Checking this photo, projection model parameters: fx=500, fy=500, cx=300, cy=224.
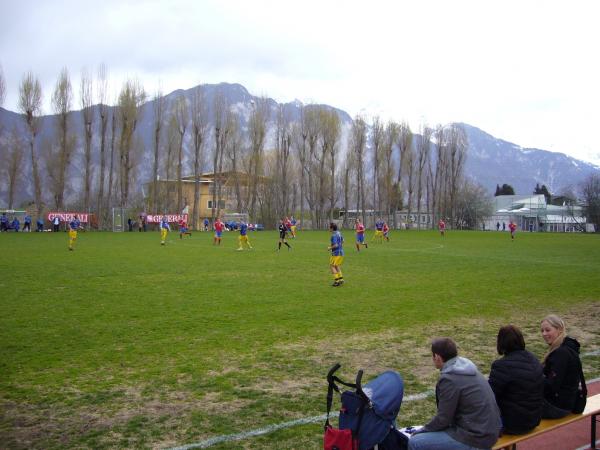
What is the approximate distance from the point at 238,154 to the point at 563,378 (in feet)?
244

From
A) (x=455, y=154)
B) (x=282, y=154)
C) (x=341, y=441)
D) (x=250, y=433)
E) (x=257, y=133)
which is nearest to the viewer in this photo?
(x=341, y=441)

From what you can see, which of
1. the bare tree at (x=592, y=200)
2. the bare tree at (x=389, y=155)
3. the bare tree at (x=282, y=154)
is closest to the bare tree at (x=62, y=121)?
the bare tree at (x=282, y=154)

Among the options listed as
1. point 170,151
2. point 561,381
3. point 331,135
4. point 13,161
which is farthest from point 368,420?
point 13,161

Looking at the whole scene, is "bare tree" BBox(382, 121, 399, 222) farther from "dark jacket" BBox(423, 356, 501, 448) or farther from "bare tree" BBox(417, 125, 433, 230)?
"dark jacket" BBox(423, 356, 501, 448)

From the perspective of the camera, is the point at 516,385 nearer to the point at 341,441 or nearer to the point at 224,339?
the point at 341,441

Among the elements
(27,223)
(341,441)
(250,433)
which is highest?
(27,223)

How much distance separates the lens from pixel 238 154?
77.1m

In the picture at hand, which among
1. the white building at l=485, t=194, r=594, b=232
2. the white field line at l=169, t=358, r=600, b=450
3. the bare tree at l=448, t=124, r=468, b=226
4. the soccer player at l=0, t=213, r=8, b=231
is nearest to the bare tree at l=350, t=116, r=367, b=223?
the bare tree at l=448, t=124, r=468, b=226

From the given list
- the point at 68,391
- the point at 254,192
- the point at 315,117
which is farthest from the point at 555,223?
the point at 68,391

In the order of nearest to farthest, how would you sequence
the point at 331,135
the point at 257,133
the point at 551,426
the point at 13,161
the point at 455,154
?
the point at 551,426 < the point at 257,133 < the point at 331,135 < the point at 13,161 < the point at 455,154

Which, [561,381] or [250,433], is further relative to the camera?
[250,433]

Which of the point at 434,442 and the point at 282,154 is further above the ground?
the point at 282,154

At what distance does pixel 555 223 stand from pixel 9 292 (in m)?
104

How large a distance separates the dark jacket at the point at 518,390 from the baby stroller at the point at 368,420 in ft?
3.03
